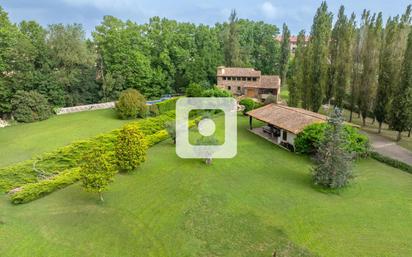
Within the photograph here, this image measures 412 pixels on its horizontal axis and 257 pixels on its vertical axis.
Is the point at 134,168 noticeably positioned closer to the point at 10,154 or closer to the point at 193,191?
the point at 193,191

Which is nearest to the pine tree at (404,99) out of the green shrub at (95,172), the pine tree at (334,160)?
the pine tree at (334,160)

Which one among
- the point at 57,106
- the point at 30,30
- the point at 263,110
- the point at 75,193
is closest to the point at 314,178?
the point at 263,110

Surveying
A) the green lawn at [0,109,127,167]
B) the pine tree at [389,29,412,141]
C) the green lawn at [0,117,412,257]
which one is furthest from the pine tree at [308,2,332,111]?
the green lawn at [0,109,127,167]

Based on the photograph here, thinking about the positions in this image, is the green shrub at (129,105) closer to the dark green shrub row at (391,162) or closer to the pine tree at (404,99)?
the dark green shrub row at (391,162)

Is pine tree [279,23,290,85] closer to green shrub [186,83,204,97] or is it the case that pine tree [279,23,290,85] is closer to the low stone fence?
green shrub [186,83,204,97]

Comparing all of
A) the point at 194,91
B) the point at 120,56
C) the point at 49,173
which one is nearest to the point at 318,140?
the point at 49,173
